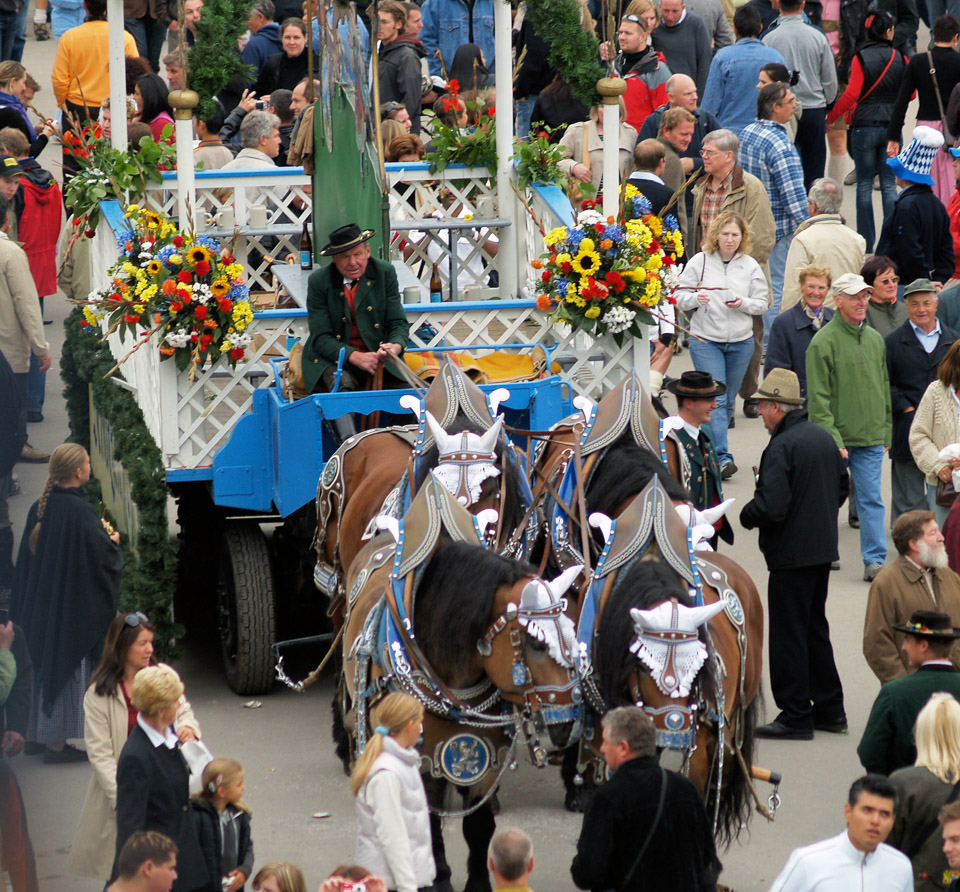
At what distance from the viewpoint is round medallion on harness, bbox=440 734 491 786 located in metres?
5.33

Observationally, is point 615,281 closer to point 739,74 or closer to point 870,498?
point 870,498

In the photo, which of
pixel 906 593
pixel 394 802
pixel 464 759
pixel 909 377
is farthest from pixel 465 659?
pixel 909 377

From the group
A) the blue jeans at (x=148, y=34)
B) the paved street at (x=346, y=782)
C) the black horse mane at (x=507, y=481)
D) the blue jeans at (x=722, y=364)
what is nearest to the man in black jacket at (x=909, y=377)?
the paved street at (x=346, y=782)

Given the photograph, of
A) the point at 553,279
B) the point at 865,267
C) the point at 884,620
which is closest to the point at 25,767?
the point at 884,620

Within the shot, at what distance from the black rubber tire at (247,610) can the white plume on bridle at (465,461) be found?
1.95 metres

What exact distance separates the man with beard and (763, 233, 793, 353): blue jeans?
20.6 ft

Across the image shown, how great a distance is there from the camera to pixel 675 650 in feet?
15.5

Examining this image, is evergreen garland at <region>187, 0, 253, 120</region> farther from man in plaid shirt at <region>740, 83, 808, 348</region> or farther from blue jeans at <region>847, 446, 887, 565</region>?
man in plaid shirt at <region>740, 83, 808, 348</region>

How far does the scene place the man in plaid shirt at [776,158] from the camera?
12133mm

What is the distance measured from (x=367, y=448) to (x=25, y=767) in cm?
606

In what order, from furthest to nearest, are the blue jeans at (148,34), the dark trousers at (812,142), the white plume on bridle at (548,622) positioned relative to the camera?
the blue jeans at (148,34) → the dark trousers at (812,142) → the white plume on bridle at (548,622)

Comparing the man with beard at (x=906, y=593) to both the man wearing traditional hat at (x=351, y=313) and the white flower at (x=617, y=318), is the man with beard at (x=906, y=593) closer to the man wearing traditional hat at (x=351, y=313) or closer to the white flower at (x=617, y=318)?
the white flower at (x=617, y=318)

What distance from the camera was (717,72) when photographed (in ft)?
45.2

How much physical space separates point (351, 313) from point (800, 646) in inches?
112
